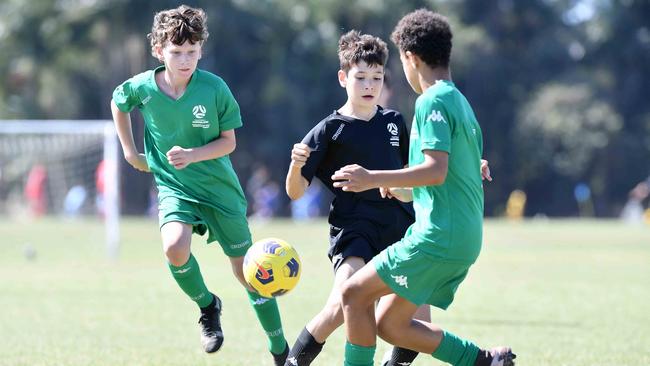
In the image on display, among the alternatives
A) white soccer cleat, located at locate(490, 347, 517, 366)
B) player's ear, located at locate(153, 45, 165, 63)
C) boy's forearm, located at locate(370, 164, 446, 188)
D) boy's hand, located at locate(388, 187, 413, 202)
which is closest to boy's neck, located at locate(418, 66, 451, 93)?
boy's forearm, located at locate(370, 164, 446, 188)

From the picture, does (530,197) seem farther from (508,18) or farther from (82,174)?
(82,174)

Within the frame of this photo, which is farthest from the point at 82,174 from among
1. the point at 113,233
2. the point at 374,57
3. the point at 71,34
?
the point at 374,57

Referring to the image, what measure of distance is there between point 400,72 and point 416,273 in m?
42.8

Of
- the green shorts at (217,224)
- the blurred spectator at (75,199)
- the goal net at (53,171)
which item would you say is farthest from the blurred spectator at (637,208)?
the green shorts at (217,224)

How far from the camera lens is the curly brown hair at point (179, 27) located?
6.59 metres

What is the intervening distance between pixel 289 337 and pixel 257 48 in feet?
127

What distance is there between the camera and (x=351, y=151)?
6.39 meters

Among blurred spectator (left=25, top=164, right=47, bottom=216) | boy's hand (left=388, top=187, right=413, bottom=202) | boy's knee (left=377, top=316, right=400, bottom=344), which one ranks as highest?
boy's hand (left=388, top=187, right=413, bottom=202)

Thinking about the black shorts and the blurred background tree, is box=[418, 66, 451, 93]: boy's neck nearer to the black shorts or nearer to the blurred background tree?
the black shorts

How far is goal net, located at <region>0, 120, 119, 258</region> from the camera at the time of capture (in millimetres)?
26859

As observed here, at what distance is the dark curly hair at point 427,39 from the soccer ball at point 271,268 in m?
1.57

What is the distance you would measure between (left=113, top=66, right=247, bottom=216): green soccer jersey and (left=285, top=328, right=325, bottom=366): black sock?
1.14 meters

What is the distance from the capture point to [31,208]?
111 ft

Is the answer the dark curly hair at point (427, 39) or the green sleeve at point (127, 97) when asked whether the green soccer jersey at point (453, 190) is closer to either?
the dark curly hair at point (427, 39)
